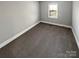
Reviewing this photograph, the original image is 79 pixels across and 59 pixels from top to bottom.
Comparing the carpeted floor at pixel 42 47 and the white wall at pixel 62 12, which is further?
the white wall at pixel 62 12

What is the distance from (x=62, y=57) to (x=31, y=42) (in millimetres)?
1212

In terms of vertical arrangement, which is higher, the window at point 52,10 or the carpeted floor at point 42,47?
the window at point 52,10

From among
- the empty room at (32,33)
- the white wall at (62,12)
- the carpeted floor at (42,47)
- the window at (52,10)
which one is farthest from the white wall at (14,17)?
the window at (52,10)

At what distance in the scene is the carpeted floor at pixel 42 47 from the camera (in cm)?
271

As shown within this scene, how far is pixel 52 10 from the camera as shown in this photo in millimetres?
5191

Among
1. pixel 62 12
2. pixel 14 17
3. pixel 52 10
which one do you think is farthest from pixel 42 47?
pixel 52 10

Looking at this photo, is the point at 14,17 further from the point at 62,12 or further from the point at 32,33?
the point at 62,12

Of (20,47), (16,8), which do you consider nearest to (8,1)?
(16,8)

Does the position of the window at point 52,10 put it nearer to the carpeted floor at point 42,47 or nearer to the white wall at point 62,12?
the white wall at point 62,12

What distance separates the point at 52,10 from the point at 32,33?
5.86 feet

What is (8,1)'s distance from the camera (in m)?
3.28

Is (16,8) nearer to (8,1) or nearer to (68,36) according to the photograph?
(8,1)

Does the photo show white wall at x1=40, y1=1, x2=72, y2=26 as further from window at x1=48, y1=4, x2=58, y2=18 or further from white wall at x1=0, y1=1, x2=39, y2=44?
white wall at x1=0, y1=1, x2=39, y2=44

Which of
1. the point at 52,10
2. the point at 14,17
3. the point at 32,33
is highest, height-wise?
the point at 52,10
